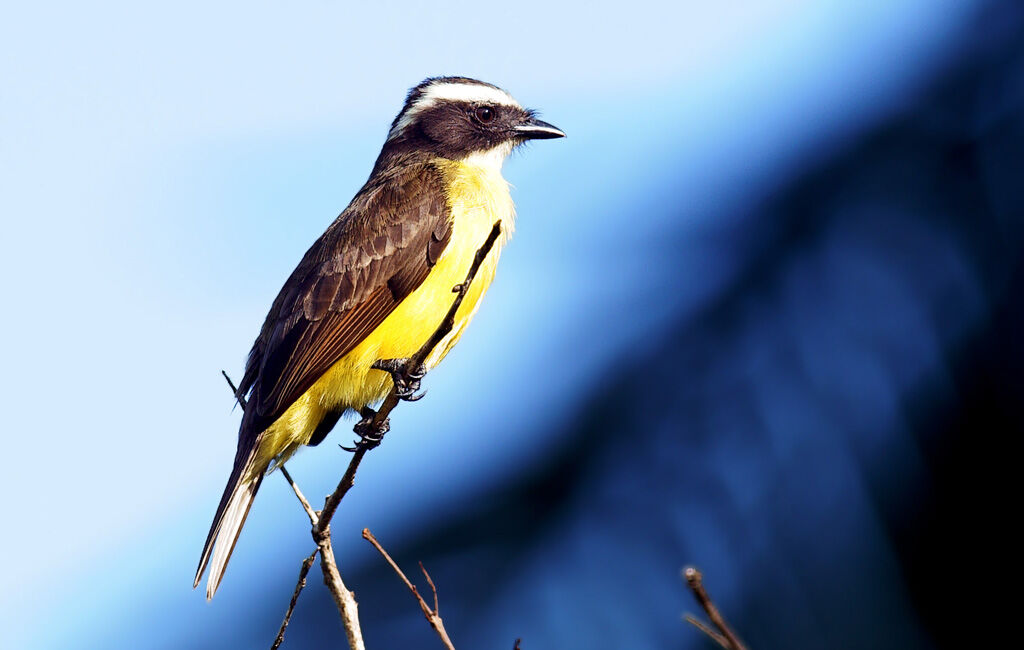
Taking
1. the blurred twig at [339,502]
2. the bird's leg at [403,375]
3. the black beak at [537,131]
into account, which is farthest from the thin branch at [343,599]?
the black beak at [537,131]

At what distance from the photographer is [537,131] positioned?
6.82 m

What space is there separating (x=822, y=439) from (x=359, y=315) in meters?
2.16

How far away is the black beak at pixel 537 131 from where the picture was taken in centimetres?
679

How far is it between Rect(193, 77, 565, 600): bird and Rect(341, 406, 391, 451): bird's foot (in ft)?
0.05

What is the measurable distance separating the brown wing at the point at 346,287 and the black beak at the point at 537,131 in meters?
1.10

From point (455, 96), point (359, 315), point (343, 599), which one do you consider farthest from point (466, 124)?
point (343, 599)

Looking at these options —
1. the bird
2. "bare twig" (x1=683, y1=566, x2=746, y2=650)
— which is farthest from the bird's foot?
"bare twig" (x1=683, y1=566, x2=746, y2=650)

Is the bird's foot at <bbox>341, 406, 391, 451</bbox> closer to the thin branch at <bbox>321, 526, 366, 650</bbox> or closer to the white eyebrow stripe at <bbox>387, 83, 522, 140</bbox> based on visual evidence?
the thin branch at <bbox>321, 526, 366, 650</bbox>

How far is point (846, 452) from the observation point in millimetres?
5305

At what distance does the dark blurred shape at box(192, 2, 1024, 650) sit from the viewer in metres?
4.75

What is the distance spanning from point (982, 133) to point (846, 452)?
1.88m

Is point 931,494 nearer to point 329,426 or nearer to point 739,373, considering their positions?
point 739,373

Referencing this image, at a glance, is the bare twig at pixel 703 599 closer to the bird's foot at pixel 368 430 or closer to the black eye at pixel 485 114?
the bird's foot at pixel 368 430

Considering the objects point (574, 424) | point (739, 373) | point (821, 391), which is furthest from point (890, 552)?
point (574, 424)
